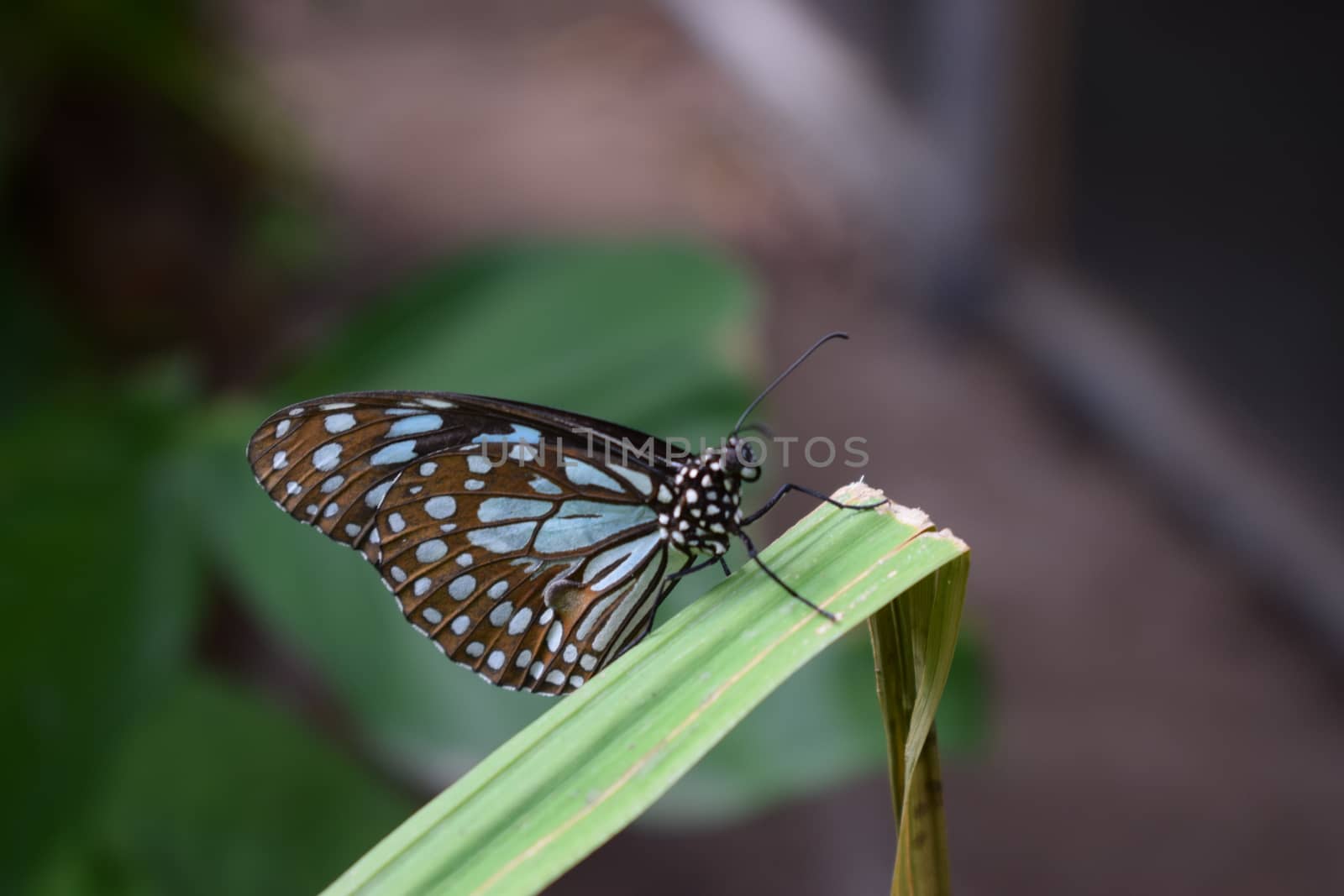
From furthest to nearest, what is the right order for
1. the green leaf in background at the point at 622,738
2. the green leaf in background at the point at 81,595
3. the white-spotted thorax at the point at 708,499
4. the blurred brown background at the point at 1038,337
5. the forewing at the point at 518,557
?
the blurred brown background at the point at 1038,337 → the green leaf in background at the point at 81,595 → the forewing at the point at 518,557 → the white-spotted thorax at the point at 708,499 → the green leaf in background at the point at 622,738

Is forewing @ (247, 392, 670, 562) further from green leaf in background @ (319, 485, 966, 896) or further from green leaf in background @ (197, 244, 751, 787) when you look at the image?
green leaf in background @ (197, 244, 751, 787)

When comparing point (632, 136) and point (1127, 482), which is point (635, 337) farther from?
point (632, 136)

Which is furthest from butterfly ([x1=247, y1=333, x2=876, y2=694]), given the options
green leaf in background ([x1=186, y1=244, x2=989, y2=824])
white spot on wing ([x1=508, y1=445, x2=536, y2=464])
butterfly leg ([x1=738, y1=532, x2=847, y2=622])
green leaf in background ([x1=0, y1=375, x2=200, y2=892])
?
green leaf in background ([x1=0, y1=375, x2=200, y2=892])

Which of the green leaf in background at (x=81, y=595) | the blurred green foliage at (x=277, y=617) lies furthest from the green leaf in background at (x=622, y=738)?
the green leaf in background at (x=81, y=595)

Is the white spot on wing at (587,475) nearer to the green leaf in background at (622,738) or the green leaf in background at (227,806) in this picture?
the green leaf in background at (622,738)

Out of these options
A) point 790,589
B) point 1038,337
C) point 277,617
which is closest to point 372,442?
point 790,589

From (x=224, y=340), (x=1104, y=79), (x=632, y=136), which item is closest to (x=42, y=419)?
(x=224, y=340)
